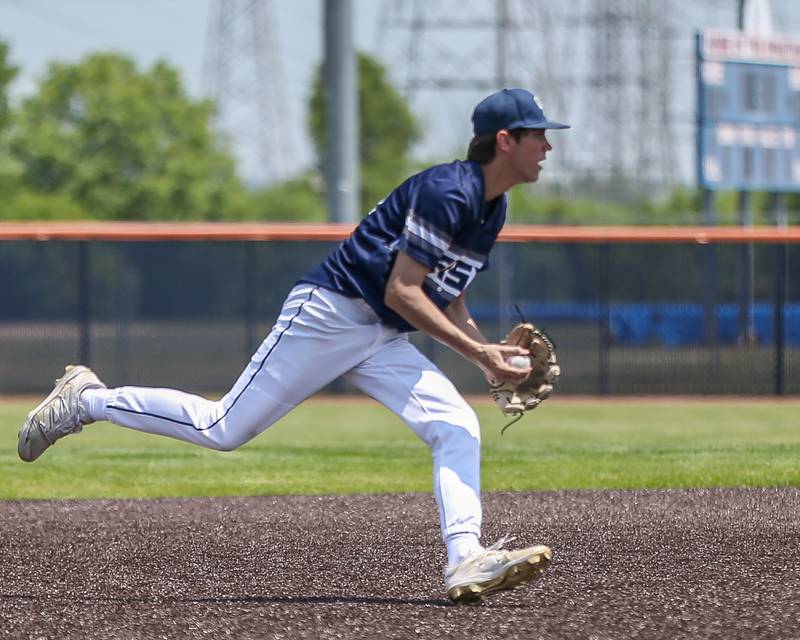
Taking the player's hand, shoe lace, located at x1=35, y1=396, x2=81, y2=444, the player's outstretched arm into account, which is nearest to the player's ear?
the player's outstretched arm

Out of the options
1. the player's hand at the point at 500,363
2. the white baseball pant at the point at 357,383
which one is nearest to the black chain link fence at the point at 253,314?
the white baseball pant at the point at 357,383

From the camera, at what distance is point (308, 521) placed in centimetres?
748

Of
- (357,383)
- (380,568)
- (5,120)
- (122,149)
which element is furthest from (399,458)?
(122,149)

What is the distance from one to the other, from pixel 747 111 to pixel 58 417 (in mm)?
18377

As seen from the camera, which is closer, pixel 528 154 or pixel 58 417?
pixel 528 154

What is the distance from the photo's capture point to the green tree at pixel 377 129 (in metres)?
50.7

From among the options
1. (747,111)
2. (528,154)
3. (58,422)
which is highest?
(747,111)

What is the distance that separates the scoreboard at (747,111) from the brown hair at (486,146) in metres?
17.7

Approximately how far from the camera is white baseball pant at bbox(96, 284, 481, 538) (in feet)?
17.1

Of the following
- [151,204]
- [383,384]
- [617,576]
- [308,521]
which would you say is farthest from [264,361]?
[151,204]

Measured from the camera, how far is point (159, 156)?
53562mm

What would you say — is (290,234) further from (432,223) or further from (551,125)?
(432,223)

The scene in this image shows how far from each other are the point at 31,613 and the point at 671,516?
3546mm

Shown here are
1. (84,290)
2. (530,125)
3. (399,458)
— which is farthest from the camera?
(84,290)
